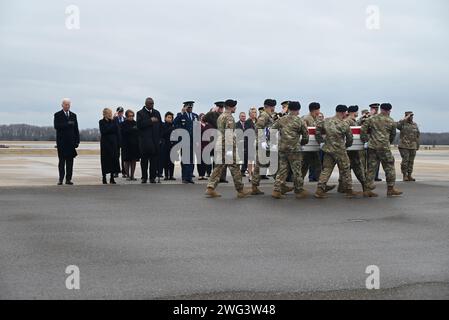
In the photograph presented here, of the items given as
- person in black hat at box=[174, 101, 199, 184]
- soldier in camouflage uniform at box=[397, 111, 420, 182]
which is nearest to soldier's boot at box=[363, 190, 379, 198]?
soldier in camouflage uniform at box=[397, 111, 420, 182]

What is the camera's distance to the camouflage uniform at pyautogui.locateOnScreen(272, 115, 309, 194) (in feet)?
47.1

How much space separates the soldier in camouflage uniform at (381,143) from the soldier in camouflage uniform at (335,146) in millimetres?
758

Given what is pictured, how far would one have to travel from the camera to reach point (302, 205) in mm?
13312

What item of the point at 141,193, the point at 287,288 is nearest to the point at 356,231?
the point at 287,288

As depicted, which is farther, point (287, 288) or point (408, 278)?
point (408, 278)

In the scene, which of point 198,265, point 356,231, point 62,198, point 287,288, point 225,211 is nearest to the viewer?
point 287,288

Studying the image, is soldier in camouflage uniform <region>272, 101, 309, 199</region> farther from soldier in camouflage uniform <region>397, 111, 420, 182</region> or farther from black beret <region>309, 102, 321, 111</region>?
soldier in camouflage uniform <region>397, 111, 420, 182</region>

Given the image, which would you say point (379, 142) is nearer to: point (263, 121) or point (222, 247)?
point (263, 121)

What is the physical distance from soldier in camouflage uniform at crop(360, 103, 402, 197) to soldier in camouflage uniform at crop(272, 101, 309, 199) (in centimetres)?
185

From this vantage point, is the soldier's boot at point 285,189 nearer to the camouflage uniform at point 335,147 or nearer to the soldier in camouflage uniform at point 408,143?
the camouflage uniform at point 335,147

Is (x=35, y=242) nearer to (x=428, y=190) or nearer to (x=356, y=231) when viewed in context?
(x=356, y=231)

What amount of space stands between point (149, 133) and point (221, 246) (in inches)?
394
